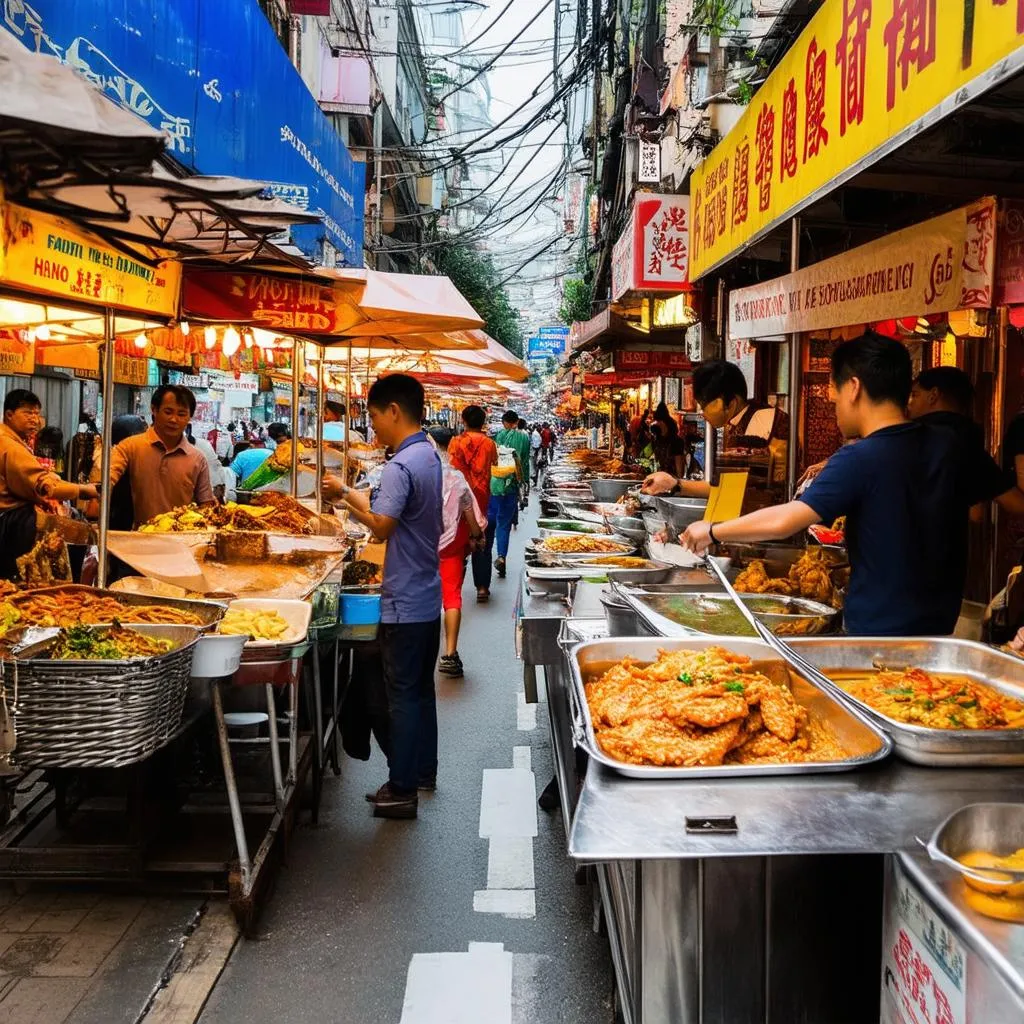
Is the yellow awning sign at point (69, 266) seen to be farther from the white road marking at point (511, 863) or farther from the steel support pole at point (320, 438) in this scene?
the white road marking at point (511, 863)

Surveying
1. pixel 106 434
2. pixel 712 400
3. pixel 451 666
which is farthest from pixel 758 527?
pixel 451 666

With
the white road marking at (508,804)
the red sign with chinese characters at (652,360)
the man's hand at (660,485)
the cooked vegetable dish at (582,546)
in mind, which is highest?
the red sign with chinese characters at (652,360)

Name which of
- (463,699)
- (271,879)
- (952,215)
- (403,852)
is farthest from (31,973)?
(952,215)

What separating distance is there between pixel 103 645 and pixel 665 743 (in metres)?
2.27

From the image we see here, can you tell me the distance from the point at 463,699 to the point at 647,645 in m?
4.75

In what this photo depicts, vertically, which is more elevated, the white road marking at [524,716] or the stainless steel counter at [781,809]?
the stainless steel counter at [781,809]

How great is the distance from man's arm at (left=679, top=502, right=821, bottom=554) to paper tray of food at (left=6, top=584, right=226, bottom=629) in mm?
2088

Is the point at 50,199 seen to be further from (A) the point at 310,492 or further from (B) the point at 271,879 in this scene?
(A) the point at 310,492

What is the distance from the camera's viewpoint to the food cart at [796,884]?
7.00 ft

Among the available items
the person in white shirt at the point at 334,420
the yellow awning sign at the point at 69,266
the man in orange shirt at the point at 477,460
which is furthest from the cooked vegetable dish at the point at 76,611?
the person in white shirt at the point at 334,420

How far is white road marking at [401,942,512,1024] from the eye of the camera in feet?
12.1

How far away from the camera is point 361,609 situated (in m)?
5.60

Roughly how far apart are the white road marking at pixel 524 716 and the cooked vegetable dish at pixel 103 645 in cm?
387

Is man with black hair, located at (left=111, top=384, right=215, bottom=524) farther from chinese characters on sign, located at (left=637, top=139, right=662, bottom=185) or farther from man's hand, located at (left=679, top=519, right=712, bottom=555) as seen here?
chinese characters on sign, located at (left=637, top=139, right=662, bottom=185)
